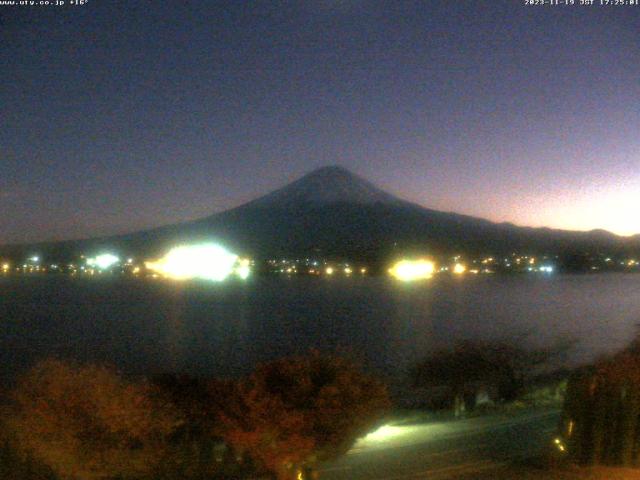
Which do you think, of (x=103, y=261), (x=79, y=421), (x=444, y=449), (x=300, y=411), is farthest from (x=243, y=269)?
(x=300, y=411)

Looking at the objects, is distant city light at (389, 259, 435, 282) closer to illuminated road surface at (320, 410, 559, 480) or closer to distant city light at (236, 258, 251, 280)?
distant city light at (236, 258, 251, 280)

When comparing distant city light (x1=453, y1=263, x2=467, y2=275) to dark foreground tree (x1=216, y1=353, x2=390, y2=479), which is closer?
dark foreground tree (x1=216, y1=353, x2=390, y2=479)

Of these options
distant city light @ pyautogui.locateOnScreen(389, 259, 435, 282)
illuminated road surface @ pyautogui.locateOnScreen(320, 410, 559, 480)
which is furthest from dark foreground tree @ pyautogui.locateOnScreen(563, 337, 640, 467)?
distant city light @ pyautogui.locateOnScreen(389, 259, 435, 282)

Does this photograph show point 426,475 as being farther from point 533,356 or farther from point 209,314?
point 209,314

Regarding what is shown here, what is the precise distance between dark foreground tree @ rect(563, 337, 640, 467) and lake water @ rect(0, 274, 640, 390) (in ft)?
32.1

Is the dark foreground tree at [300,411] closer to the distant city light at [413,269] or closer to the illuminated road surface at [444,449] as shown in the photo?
the illuminated road surface at [444,449]

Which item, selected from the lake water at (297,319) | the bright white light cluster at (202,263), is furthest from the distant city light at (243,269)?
the lake water at (297,319)

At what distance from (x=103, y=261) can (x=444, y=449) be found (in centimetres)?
9042

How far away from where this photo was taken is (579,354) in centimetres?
3155

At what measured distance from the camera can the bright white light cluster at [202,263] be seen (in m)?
87.4

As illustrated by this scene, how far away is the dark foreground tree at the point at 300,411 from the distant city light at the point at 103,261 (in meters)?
91.9

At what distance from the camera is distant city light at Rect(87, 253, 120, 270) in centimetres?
9681

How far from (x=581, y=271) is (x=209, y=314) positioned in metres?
37.0

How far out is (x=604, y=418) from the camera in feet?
23.0
